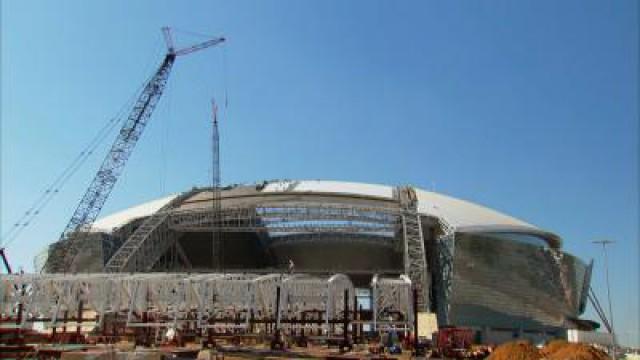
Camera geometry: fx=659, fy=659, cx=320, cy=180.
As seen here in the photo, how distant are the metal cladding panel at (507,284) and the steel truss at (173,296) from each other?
2441 centimetres

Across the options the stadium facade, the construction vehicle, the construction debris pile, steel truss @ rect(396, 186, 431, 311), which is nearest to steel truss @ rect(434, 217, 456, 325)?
the stadium facade

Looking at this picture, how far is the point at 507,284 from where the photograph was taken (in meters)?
90.2

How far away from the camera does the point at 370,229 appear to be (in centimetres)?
9469

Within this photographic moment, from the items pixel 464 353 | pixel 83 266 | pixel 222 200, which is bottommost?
pixel 464 353

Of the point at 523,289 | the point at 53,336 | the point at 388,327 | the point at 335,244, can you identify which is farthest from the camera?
the point at 335,244

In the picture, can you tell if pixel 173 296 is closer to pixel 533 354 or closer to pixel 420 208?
pixel 533 354

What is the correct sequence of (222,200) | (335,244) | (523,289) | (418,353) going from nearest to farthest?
(418,353) < (523,289) < (222,200) < (335,244)

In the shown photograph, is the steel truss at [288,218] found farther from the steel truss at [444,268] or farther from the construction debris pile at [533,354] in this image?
the construction debris pile at [533,354]

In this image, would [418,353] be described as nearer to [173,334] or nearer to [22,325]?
[173,334]

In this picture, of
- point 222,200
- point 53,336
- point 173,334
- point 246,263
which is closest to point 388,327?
point 173,334

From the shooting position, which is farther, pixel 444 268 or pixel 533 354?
pixel 444 268

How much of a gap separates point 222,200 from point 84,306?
122 ft

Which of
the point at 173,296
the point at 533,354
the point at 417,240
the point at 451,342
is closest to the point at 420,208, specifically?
the point at 417,240

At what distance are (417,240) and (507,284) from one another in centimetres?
1374
